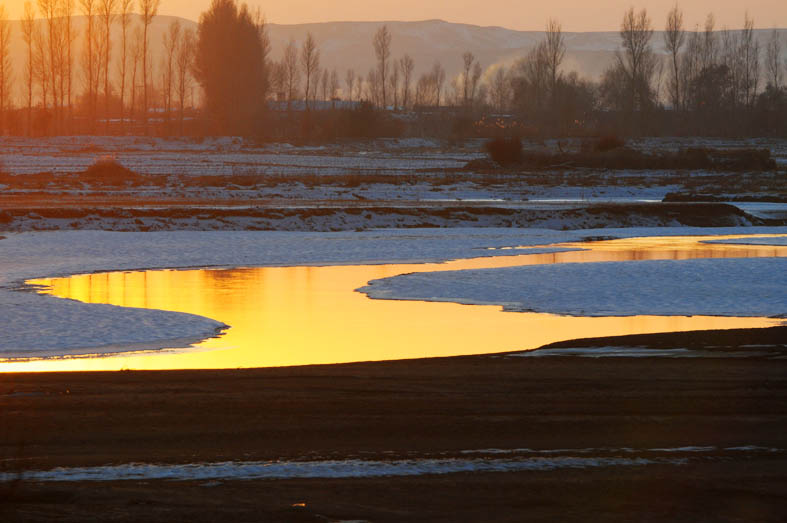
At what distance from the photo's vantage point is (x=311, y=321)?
15398 millimetres

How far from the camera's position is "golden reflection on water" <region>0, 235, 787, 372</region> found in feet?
→ 40.4

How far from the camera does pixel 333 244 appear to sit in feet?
92.9

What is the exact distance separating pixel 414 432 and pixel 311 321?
7.39 metres

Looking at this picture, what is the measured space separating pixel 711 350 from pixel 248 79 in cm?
9876

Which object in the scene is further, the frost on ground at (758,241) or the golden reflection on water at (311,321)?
the frost on ground at (758,241)

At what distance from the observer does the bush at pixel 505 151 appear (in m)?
66.8

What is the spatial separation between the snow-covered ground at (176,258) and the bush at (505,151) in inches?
1248

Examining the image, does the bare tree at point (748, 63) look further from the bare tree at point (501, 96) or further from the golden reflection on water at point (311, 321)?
the golden reflection on water at point (311, 321)

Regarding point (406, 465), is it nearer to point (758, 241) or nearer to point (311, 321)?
point (311, 321)

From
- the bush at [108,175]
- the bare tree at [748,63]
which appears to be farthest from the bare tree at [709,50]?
the bush at [108,175]

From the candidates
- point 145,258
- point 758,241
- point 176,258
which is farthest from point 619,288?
point 758,241

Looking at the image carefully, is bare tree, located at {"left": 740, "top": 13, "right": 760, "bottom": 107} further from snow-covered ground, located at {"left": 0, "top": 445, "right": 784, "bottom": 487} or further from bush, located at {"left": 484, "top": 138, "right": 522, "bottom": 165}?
snow-covered ground, located at {"left": 0, "top": 445, "right": 784, "bottom": 487}

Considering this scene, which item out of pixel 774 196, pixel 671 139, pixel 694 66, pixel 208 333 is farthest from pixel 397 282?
pixel 694 66

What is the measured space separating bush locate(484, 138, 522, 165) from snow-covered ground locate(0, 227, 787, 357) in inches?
1248
